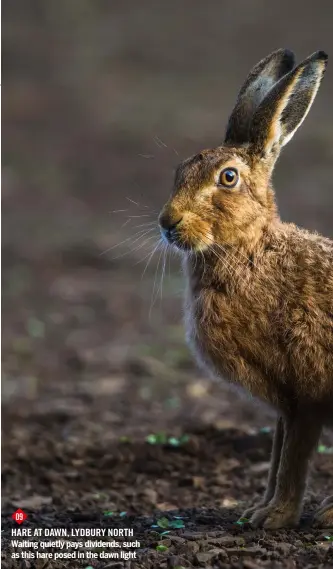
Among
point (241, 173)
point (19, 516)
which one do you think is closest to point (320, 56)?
point (241, 173)

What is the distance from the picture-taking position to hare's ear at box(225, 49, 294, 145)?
18.2ft

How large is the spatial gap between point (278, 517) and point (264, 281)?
48.5 inches

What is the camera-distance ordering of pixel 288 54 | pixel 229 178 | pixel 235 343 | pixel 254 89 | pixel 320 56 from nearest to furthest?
pixel 235 343 < pixel 229 178 < pixel 320 56 < pixel 254 89 < pixel 288 54

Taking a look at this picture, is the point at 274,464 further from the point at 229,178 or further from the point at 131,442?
the point at 131,442

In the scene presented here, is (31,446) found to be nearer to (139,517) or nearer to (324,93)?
(139,517)

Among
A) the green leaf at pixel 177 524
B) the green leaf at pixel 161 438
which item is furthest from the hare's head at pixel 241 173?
the green leaf at pixel 161 438

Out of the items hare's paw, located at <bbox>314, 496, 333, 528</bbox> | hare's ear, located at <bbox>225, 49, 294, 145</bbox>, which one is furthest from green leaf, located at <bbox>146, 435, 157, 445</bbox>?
hare's ear, located at <bbox>225, 49, 294, 145</bbox>

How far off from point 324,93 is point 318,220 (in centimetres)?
585

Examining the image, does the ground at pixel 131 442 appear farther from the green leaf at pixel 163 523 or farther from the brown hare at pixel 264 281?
the brown hare at pixel 264 281

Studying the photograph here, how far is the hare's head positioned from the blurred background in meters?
0.42

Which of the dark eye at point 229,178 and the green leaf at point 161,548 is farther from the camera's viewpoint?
the dark eye at point 229,178

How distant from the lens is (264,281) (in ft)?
17.2

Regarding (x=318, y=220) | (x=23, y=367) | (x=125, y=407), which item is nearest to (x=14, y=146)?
(x=318, y=220)

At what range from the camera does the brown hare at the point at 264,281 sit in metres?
5.14
